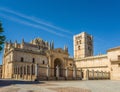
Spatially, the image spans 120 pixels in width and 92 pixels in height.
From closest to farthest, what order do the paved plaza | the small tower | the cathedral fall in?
the paved plaza → the cathedral → the small tower

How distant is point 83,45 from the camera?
238 ft

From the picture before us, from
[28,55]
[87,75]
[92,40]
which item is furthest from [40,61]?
[92,40]

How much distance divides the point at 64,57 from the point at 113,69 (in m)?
15.2

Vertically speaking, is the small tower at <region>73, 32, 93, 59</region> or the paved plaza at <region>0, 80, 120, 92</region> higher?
the small tower at <region>73, 32, 93, 59</region>

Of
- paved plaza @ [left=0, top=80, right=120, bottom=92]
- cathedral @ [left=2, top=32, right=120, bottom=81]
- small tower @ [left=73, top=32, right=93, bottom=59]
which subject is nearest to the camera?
paved plaza @ [left=0, top=80, right=120, bottom=92]

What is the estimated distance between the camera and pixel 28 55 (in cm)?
4344

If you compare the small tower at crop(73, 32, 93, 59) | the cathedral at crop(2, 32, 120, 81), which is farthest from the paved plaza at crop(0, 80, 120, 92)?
the small tower at crop(73, 32, 93, 59)

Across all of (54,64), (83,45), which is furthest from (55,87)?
(83,45)

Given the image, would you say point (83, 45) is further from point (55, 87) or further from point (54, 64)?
point (55, 87)

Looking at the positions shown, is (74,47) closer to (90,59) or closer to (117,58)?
(90,59)

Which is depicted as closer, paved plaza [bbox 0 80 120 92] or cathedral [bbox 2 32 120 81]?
paved plaza [bbox 0 80 120 92]

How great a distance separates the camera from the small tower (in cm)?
7251

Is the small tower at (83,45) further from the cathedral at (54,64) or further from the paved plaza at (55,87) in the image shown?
the paved plaza at (55,87)

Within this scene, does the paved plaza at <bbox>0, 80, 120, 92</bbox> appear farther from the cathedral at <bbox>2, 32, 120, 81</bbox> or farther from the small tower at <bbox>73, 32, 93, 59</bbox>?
the small tower at <bbox>73, 32, 93, 59</bbox>
